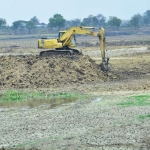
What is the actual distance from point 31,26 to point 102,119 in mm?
151950

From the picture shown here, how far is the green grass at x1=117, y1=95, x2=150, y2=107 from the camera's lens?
81.0 feet

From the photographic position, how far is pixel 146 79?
35.8 metres

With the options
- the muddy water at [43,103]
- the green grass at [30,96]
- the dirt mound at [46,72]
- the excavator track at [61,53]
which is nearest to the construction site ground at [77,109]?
the dirt mound at [46,72]

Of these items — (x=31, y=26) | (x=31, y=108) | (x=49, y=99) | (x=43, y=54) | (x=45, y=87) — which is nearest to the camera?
(x=31, y=108)

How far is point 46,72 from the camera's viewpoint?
3541 centimetres

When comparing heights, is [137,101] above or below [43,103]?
above

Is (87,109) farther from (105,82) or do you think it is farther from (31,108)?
(105,82)

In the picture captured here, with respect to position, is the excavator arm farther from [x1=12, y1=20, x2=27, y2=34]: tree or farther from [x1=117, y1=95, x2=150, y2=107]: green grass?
[x1=12, y1=20, x2=27, y2=34]: tree

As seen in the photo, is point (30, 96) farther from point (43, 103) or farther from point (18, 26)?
point (18, 26)

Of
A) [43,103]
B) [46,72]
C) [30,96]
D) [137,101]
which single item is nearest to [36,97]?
[30,96]

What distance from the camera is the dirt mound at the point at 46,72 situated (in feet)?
112

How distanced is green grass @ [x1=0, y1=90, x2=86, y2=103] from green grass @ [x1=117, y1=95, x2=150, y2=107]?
136 inches

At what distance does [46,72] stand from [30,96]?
614 centimetres

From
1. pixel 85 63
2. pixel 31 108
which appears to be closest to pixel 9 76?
pixel 85 63
